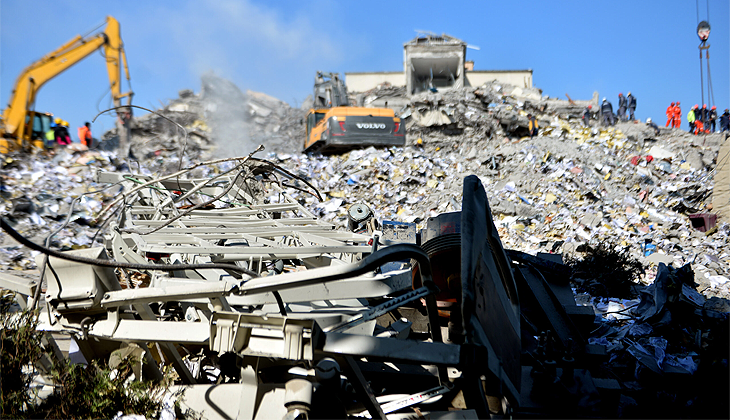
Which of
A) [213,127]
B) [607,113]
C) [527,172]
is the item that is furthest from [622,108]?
[213,127]

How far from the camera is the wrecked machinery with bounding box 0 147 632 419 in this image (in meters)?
2.12

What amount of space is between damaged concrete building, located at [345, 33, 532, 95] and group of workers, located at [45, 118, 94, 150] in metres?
15.6

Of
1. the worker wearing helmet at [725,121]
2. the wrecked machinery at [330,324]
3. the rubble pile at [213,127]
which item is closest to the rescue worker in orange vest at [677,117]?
the worker wearing helmet at [725,121]

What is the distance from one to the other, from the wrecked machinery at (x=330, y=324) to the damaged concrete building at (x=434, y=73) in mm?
23052

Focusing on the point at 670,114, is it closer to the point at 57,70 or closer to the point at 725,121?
the point at 725,121

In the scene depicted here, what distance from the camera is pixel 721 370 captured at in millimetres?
2410

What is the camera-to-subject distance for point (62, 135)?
45.1 feet

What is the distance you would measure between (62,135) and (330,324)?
47.4ft

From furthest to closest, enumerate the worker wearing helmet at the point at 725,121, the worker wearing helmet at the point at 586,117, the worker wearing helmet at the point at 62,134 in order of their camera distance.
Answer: the worker wearing helmet at the point at 586,117 < the worker wearing helmet at the point at 725,121 < the worker wearing helmet at the point at 62,134

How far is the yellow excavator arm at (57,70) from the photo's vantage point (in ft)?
40.4

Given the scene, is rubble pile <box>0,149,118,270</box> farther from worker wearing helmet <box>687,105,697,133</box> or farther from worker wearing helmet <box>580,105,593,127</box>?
worker wearing helmet <box>687,105,697,133</box>

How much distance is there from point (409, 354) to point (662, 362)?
2.31 m

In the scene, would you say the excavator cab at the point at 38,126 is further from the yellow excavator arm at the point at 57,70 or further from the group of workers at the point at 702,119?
the group of workers at the point at 702,119

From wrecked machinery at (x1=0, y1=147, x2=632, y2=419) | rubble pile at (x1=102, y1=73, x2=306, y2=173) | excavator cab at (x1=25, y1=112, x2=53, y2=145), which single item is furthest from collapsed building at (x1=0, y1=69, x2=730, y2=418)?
rubble pile at (x1=102, y1=73, x2=306, y2=173)
